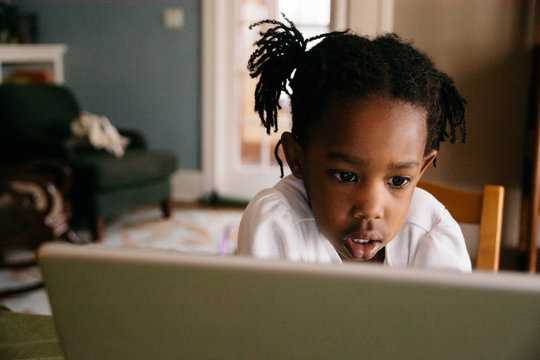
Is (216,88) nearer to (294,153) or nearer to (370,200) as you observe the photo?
(294,153)

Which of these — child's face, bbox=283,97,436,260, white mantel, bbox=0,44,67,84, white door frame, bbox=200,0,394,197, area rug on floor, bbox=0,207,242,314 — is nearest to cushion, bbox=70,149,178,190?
area rug on floor, bbox=0,207,242,314

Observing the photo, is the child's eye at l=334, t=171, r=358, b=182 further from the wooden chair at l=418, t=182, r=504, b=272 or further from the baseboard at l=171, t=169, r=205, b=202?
the baseboard at l=171, t=169, r=205, b=202

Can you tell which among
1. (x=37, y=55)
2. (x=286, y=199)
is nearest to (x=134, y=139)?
(x=37, y=55)

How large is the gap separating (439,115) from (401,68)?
101 mm

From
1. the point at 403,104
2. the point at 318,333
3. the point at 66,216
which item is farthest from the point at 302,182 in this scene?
the point at 66,216

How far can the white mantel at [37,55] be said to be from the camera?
3.61m

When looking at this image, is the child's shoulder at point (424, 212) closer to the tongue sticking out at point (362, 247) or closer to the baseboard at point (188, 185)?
the tongue sticking out at point (362, 247)

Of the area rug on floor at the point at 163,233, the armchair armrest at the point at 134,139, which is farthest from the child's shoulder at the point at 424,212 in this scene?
the armchair armrest at the point at 134,139

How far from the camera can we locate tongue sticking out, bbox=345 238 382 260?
61cm

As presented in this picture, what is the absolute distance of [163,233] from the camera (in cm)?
319

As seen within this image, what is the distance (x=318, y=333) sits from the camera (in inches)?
10.9

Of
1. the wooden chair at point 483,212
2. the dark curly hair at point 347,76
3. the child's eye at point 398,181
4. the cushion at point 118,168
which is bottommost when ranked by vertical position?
the cushion at point 118,168

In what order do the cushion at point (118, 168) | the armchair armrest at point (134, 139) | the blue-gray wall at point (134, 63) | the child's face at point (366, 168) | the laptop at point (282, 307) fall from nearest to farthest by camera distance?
the laptop at point (282, 307)
the child's face at point (366, 168)
the cushion at point (118, 168)
the armchair armrest at point (134, 139)
the blue-gray wall at point (134, 63)

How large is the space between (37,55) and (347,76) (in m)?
3.79
